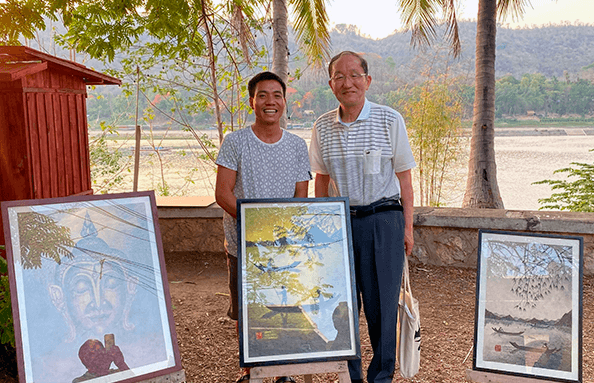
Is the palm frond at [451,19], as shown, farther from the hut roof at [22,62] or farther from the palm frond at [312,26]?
the hut roof at [22,62]

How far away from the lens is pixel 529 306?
254 centimetres

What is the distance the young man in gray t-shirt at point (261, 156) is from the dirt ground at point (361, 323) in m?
1.58

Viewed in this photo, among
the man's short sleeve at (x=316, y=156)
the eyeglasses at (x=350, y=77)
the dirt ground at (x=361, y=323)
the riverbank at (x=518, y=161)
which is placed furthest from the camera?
the riverbank at (x=518, y=161)

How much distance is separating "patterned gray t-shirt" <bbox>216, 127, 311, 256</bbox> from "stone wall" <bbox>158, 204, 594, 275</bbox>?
304cm

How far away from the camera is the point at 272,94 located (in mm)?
2859

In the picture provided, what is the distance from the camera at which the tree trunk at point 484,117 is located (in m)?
7.81

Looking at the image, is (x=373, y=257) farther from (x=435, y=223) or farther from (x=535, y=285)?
(x=435, y=223)

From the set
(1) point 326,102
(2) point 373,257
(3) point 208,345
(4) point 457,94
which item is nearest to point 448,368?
(2) point 373,257

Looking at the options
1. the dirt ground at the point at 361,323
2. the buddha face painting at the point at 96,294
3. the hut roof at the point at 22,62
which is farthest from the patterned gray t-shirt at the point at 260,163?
the hut roof at the point at 22,62

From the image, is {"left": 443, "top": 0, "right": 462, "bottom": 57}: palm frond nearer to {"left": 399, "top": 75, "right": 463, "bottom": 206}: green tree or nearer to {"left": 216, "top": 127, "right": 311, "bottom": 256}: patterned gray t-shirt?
{"left": 399, "top": 75, "right": 463, "bottom": 206}: green tree

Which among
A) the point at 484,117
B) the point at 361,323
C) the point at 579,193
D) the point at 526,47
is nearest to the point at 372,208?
the point at 361,323

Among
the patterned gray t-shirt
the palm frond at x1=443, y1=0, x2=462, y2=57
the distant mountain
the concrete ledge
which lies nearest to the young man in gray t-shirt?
the patterned gray t-shirt

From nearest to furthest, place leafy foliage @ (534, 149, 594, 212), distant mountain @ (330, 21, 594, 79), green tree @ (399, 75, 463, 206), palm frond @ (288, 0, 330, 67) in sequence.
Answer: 1. palm frond @ (288, 0, 330, 67)
2. leafy foliage @ (534, 149, 594, 212)
3. green tree @ (399, 75, 463, 206)
4. distant mountain @ (330, 21, 594, 79)

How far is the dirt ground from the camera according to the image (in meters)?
3.74
